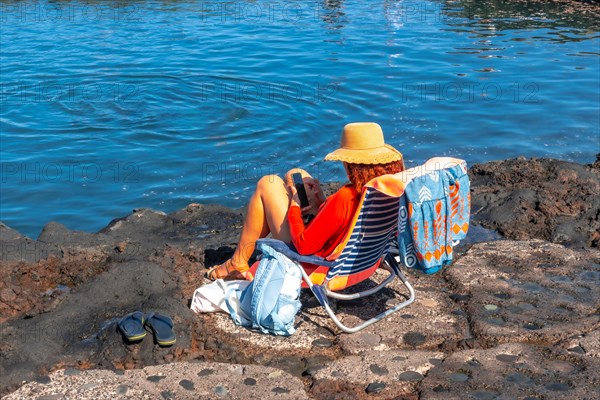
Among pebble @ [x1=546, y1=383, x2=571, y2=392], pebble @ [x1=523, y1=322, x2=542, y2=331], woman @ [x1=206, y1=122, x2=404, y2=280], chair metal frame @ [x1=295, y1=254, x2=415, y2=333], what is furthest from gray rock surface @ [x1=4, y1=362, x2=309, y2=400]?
pebble @ [x1=523, y1=322, x2=542, y2=331]

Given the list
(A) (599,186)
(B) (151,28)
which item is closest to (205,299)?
(A) (599,186)

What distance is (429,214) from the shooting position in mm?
4906

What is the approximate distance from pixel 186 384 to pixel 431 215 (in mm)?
1708

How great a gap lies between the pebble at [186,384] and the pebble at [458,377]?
1446mm

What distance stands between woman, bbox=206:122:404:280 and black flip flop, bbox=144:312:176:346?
0.88 meters

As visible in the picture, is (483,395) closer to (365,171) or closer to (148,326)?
(365,171)

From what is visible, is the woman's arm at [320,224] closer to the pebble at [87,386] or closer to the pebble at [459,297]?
the pebble at [459,297]

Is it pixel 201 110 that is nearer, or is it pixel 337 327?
pixel 337 327

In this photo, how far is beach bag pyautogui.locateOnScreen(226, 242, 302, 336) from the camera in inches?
202

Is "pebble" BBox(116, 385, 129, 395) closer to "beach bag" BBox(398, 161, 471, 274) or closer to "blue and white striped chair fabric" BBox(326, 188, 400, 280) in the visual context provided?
"blue and white striped chair fabric" BBox(326, 188, 400, 280)

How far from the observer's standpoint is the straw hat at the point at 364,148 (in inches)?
200

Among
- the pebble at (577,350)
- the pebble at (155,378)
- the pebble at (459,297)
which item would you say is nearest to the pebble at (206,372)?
the pebble at (155,378)

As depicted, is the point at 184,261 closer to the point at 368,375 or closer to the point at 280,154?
the point at 368,375

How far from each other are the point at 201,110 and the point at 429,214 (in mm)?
7779
